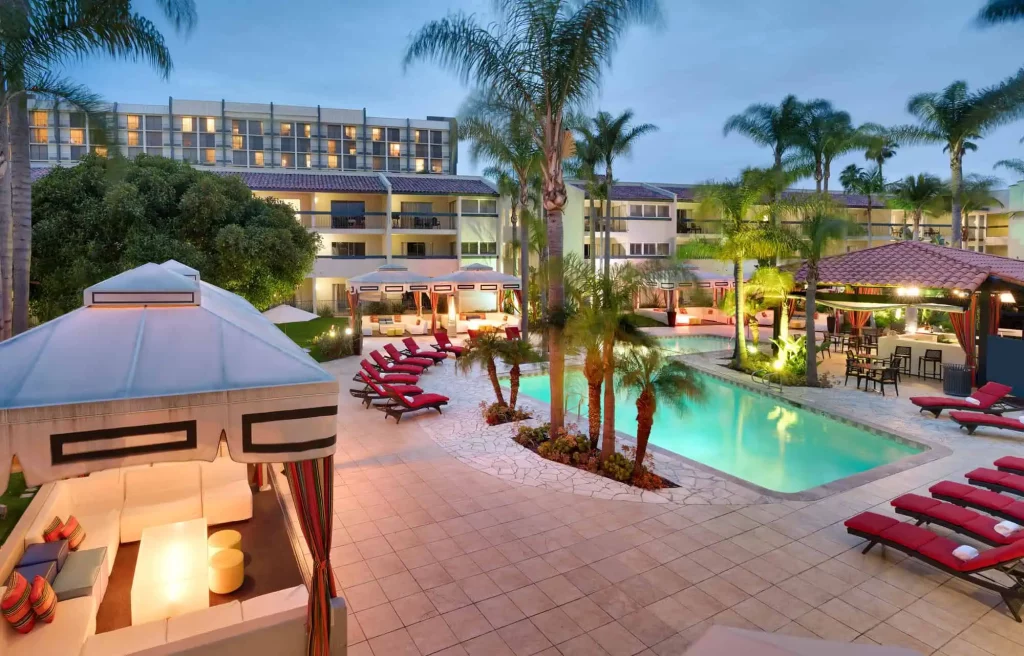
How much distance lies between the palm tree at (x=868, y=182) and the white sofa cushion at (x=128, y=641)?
138ft

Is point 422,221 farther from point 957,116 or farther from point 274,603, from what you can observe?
point 274,603

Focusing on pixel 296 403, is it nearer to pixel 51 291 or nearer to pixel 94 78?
pixel 94 78

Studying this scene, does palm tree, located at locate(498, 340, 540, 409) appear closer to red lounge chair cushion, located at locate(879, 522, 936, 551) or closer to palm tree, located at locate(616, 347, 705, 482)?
palm tree, located at locate(616, 347, 705, 482)

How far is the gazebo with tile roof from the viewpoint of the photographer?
15.6 meters

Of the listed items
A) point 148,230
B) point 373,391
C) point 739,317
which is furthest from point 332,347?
point 739,317

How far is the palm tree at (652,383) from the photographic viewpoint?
926 cm

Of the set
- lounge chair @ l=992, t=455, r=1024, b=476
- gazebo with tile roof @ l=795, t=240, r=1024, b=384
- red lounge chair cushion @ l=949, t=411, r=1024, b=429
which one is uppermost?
gazebo with tile roof @ l=795, t=240, r=1024, b=384

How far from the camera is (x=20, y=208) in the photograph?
996cm

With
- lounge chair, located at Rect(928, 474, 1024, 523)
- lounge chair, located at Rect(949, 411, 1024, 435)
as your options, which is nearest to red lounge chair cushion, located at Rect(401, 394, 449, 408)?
lounge chair, located at Rect(928, 474, 1024, 523)

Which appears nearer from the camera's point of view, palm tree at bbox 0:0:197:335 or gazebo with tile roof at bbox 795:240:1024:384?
palm tree at bbox 0:0:197:335

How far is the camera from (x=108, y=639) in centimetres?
452

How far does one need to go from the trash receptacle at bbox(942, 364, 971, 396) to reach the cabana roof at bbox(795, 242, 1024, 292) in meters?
2.13

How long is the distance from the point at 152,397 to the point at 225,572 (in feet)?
8.90

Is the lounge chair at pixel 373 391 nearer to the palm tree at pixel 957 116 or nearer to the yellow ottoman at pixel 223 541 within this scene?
the yellow ottoman at pixel 223 541
